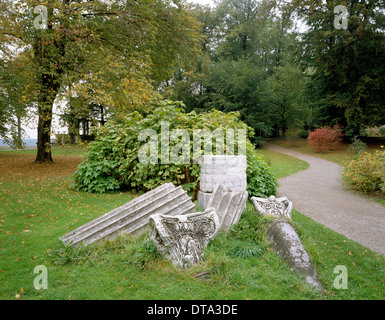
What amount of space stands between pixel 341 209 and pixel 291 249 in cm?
409

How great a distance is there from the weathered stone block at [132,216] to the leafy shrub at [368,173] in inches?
273

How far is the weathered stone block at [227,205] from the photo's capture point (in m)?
4.39

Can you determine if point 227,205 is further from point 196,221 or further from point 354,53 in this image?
point 354,53

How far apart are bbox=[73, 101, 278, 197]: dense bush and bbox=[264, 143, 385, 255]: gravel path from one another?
1.23 meters

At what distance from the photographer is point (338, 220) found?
19.1ft

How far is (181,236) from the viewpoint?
342 centimetres

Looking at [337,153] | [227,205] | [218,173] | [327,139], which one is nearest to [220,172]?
[218,173]

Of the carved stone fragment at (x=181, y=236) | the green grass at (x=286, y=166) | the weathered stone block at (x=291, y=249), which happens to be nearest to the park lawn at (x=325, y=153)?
the green grass at (x=286, y=166)

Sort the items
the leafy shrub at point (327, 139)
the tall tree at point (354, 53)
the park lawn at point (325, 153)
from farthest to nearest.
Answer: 1. the leafy shrub at point (327, 139)
2. the tall tree at point (354, 53)
3. the park lawn at point (325, 153)

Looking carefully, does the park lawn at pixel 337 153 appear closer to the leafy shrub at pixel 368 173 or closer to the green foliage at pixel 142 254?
the leafy shrub at pixel 368 173

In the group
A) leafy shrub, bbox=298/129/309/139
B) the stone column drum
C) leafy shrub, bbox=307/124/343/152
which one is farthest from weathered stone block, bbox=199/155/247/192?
leafy shrub, bbox=298/129/309/139

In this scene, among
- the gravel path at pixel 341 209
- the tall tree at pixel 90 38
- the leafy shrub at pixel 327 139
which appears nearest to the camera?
the gravel path at pixel 341 209

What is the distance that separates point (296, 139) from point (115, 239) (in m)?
30.9
